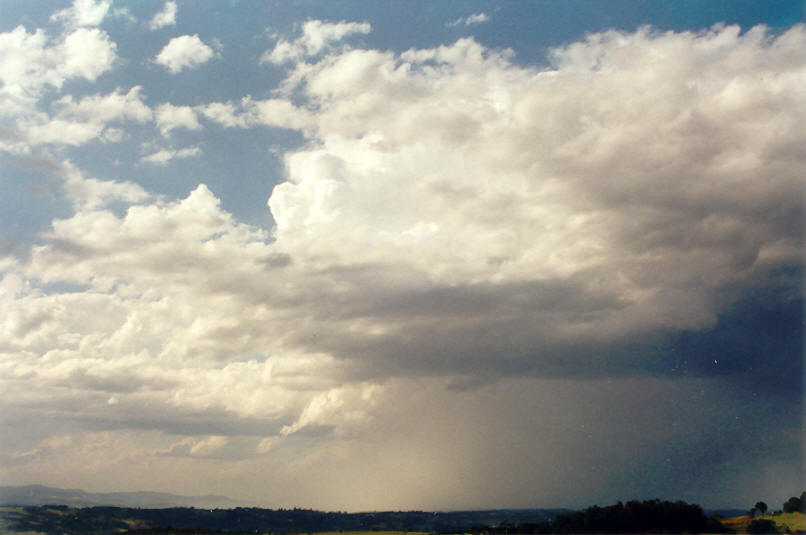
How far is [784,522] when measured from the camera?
558 feet

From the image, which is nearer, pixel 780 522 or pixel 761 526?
pixel 780 522

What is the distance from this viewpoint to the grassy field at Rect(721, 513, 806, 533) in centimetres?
16525

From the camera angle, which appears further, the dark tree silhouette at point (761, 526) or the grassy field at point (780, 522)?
the dark tree silhouette at point (761, 526)

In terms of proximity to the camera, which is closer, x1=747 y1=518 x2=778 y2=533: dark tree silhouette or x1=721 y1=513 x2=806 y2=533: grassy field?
x1=721 y1=513 x2=806 y2=533: grassy field

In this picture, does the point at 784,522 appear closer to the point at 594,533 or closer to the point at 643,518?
the point at 643,518

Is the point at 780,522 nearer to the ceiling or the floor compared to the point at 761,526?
nearer to the ceiling

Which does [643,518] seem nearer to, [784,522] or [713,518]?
[713,518]

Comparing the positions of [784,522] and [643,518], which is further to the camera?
[643,518]

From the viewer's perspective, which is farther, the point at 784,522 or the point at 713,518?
the point at 713,518

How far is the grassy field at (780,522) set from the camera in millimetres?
165250

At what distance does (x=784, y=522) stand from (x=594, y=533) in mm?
54470

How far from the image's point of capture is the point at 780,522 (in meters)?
171

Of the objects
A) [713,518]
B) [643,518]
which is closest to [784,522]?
[713,518]

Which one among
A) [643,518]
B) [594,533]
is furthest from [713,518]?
[594,533]
